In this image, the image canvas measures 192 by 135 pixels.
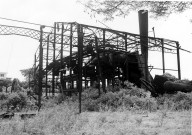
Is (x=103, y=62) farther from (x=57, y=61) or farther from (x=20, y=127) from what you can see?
(x=20, y=127)

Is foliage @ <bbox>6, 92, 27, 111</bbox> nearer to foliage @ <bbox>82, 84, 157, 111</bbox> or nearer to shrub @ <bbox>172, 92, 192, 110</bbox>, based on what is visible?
foliage @ <bbox>82, 84, 157, 111</bbox>

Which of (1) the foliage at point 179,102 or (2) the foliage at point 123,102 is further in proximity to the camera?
(2) the foliage at point 123,102

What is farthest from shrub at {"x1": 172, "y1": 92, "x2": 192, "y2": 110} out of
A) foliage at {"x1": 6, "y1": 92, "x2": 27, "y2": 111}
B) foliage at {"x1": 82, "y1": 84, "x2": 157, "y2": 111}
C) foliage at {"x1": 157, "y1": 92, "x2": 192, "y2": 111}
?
foliage at {"x1": 6, "y1": 92, "x2": 27, "y2": 111}

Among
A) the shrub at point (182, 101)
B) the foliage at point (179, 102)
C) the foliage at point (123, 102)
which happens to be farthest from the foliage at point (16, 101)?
the shrub at point (182, 101)

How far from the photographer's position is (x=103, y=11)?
8562 millimetres

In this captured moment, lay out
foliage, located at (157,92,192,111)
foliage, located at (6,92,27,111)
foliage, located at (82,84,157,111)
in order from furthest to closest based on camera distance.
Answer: foliage, located at (6,92,27,111) → foliage, located at (82,84,157,111) → foliage, located at (157,92,192,111)

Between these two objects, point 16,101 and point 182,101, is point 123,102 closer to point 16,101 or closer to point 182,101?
point 182,101

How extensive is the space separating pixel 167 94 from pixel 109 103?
4.44 metres

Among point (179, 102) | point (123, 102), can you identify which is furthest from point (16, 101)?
point (179, 102)

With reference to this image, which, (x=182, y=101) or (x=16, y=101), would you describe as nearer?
(x=182, y=101)

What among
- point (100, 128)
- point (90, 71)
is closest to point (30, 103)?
point (90, 71)

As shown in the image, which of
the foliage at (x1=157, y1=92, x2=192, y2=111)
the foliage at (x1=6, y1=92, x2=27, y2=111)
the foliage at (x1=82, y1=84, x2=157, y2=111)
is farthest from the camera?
the foliage at (x1=6, y1=92, x2=27, y2=111)

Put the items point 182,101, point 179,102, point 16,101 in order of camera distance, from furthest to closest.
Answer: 1. point 16,101
2. point 179,102
3. point 182,101

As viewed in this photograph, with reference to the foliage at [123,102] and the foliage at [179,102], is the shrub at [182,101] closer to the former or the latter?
the foliage at [179,102]
